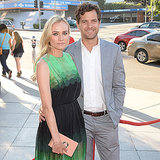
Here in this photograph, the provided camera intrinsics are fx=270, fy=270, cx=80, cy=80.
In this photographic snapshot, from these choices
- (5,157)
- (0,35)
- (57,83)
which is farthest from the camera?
(0,35)

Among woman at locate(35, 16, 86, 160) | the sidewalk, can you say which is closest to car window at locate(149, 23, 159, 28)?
the sidewalk

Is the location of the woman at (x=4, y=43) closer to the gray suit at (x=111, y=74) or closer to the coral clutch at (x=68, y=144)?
the gray suit at (x=111, y=74)

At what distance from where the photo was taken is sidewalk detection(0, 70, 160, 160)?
13.6 ft

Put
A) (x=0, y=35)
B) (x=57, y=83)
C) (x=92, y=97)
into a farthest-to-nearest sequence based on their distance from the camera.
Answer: (x=0, y=35) → (x=92, y=97) → (x=57, y=83)

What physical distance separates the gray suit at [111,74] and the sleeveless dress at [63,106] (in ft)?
1.13

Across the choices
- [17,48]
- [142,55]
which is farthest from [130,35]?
[17,48]

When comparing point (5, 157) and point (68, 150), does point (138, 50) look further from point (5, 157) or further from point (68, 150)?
point (68, 150)

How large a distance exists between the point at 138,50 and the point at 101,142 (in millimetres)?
10897

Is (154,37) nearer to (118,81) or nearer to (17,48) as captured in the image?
(17,48)

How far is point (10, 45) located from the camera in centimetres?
944

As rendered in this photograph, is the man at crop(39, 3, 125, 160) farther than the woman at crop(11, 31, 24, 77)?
No

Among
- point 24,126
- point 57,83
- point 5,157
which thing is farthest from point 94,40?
point 24,126

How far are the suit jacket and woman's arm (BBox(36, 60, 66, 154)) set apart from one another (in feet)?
2.03

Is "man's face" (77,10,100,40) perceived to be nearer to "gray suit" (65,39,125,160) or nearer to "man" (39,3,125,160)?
"man" (39,3,125,160)
